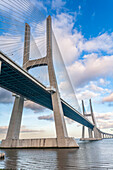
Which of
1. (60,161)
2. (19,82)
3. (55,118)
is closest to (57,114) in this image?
(55,118)

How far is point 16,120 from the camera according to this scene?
31516 mm

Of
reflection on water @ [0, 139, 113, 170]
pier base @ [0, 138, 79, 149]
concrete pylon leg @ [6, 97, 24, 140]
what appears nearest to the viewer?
reflection on water @ [0, 139, 113, 170]

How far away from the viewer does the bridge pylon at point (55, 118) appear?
28.6m

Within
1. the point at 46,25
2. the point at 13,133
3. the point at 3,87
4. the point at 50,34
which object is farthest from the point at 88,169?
the point at 46,25

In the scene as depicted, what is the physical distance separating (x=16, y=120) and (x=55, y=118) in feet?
25.1

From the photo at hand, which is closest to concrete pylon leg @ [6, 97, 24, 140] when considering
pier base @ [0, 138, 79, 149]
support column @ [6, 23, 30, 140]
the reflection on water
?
support column @ [6, 23, 30, 140]

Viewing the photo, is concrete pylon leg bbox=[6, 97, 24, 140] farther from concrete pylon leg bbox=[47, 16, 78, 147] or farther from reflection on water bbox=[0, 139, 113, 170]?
reflection on water bbox=[0, 139, 113, 170]

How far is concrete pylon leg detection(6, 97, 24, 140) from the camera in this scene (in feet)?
102

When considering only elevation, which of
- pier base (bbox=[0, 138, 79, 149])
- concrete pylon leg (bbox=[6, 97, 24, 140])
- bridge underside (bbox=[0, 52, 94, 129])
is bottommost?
pier base (bbox=[0, 138, 79, 149])

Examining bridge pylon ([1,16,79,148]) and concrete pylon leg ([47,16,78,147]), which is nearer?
concrete pylon leg ([47,16,78,147])

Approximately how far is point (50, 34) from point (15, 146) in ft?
72.9

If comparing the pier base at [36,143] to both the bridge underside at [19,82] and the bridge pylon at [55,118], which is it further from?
the bridge underside at [19,82]

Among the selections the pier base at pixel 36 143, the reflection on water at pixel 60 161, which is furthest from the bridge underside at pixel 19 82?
the reflection on water at pixel 60 161

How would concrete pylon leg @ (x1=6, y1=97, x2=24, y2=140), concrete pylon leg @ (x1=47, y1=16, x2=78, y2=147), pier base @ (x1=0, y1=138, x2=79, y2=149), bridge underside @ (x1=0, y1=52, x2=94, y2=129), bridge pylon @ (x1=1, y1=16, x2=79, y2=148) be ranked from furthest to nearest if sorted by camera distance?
concrete pylon leg @ (x1=6, y1=97, x2=24, y2=140) < bridge pylon @ (x1=1, y1=16, x2=79, y2=148) < pier base @ (x1=0, y1=138, x2=79, y2=149) < concrete pylon leg @ (x1=47, y1=16, x2=78, y2=147) < bridge underside @ (x1=0, y1=52, x2=94, y2=129)
